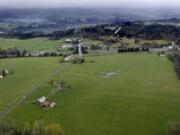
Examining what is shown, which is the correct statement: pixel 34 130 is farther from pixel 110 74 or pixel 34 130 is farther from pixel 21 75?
pixel 110 74

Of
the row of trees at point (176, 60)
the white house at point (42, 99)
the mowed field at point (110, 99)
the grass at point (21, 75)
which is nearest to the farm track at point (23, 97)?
the grass at point (21, 75)

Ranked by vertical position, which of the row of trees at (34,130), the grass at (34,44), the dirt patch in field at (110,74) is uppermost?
the row of trees at (34,130)

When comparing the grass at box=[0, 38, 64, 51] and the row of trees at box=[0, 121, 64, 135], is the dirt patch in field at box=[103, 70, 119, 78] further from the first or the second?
the grass at box=[0, 38, 64, 51]

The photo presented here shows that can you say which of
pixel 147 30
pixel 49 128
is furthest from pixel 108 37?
pixel 49 128

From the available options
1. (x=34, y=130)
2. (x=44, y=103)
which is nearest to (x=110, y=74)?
(x=44, y=103)

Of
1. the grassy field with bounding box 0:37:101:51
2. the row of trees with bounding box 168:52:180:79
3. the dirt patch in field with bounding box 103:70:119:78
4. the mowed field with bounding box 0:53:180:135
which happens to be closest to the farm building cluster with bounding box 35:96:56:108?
the mowed field with bounding box 0:53:180:135

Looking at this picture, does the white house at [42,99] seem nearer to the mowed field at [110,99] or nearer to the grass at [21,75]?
the mowed field at [110,99]
